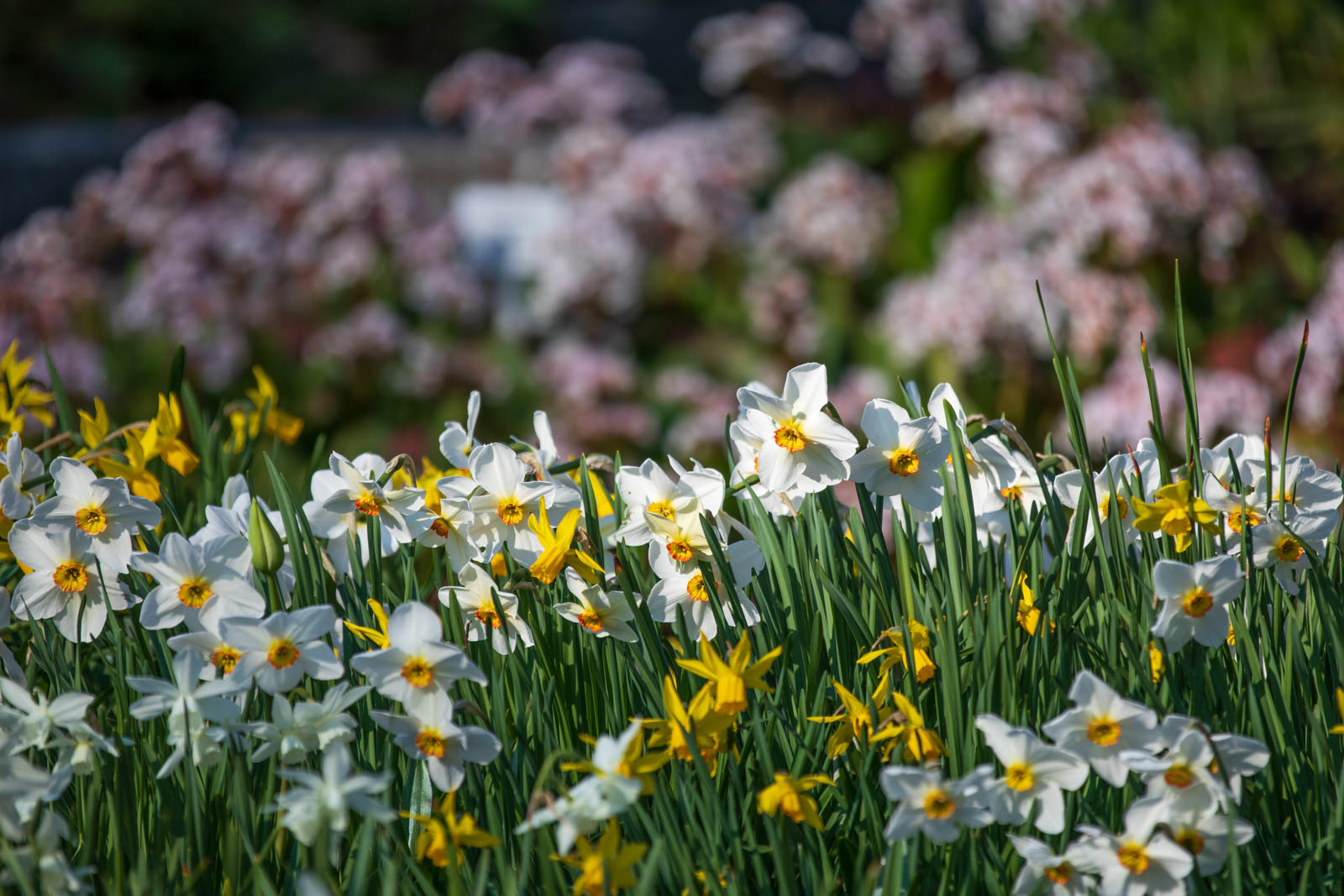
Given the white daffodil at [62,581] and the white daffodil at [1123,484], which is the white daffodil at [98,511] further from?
the white daffodil at [1123,484]

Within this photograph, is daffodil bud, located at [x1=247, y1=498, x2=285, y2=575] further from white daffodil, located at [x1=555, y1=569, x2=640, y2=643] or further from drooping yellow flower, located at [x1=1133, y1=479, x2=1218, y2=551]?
drooping yellow flower, located at [x1=1133, y1=479, x2=1218, y2=551]

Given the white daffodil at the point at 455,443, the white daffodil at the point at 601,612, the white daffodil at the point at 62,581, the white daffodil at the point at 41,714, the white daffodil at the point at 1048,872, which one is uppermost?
the white daffodil at the point at 455,443

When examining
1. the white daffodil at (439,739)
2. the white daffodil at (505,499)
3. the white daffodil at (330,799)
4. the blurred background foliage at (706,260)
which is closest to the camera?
the white daffodil at (330,799)

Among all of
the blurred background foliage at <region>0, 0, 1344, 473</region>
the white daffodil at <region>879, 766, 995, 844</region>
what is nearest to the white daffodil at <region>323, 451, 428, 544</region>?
the white daffodil at <region>879, 766, 995, 844</region>

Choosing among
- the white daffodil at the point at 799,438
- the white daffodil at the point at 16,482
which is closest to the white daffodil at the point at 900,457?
the white daffodil at the point at 799,438

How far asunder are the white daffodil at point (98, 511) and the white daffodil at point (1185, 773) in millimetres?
861

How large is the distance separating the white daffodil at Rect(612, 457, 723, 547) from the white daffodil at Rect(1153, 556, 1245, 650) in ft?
1.23

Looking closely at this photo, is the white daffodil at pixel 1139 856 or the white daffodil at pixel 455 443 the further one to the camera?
the white daffodil at pixel 455 443

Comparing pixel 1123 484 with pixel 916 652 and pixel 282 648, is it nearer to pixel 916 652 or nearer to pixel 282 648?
pixel 916 652

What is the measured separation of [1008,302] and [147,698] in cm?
264

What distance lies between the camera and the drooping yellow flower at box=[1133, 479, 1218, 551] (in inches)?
35.5

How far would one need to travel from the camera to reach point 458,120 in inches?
285

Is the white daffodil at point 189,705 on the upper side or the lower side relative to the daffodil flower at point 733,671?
upper

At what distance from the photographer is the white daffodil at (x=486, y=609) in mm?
943
